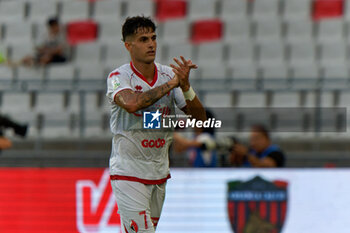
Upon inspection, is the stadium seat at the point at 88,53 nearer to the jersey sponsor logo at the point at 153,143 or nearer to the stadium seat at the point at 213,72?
the stadium seat at the point at 213,72

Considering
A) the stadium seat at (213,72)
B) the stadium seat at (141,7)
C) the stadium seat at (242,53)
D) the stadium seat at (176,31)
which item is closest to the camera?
the stadium seat at (213,72)

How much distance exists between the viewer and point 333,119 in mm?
9258

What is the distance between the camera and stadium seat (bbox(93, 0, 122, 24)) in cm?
1398

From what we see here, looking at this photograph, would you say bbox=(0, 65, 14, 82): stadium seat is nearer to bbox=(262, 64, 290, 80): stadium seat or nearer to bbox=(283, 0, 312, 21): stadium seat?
bbox=(262, 64, 290, 80): stadium seat

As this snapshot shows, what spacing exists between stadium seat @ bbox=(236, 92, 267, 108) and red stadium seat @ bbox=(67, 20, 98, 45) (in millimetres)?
4531

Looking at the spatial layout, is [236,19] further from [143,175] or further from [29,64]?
[143,175]

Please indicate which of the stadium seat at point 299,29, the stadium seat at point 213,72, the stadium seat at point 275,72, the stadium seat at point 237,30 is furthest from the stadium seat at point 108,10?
the stadium seat at point 275,72

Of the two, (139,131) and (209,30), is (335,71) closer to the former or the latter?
(209,30)

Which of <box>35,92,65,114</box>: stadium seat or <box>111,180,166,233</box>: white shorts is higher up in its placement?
<box>35,92,65,114</box>: stadium seat

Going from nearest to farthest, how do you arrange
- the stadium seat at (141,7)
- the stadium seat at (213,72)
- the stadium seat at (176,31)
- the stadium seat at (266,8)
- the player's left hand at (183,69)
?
the player's left hand at (183,69), the stadium seat at (213,72), the stadium seat at (266,8), the stadium seat at (176,31), the stadium seat at (141,7)

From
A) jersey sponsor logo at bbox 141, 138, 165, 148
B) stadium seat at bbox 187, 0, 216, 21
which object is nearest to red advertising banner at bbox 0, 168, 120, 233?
jersey sponsor logo at bbox 141, 138, 165, 148

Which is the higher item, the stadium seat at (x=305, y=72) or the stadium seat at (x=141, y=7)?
the stadium seat at (x=141, y=7)

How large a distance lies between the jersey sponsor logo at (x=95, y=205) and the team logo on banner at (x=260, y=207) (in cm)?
166

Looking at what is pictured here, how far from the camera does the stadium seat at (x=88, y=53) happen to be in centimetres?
1300
